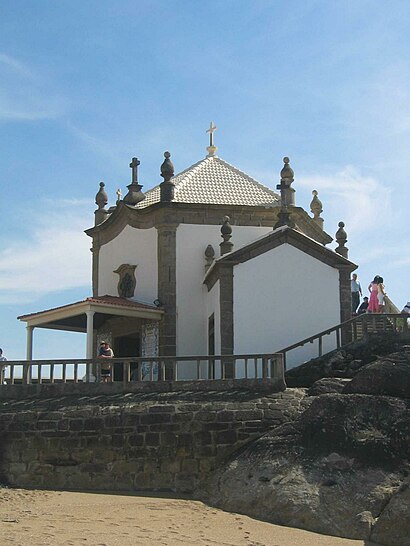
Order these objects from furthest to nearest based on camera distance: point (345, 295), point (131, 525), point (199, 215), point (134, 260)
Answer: point (134, 260), point (199, 215), point (345, 295), point (131, 525)

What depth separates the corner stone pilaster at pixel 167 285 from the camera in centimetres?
2369

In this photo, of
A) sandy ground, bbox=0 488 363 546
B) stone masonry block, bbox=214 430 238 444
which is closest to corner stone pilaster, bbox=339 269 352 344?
stone masonry block, bbox=214 430 238 444

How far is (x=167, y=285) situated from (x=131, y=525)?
11.3 meters

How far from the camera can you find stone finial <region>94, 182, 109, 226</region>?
28.0m

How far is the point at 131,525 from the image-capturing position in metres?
13.4

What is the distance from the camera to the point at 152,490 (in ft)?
52.8

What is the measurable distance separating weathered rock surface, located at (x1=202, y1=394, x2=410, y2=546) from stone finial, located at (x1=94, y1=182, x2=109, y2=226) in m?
13.7

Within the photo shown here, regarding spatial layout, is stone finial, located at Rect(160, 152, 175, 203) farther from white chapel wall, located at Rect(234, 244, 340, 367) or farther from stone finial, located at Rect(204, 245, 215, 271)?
white chapel wall, located at Rect(234, 244, 340, 367)

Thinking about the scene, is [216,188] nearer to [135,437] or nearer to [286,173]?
[286,173]

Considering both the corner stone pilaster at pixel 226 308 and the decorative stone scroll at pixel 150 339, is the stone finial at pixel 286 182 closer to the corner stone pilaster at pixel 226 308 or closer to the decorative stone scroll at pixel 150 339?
the corner stone pilaster at pixel 226 308

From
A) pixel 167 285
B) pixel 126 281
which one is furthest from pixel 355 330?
pixel 126 281

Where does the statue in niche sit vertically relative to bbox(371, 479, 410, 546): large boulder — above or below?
above

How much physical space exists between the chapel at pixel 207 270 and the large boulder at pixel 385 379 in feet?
17.3

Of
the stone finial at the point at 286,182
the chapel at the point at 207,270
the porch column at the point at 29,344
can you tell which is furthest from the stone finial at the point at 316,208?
the porch column at the point at 29,344
